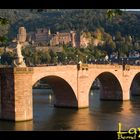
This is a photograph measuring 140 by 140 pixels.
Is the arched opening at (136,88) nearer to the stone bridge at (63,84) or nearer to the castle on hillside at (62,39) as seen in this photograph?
the stone bridge at (63,84)

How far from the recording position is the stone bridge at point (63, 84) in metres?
29.8

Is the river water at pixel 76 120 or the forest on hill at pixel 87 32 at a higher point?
the forest on hill at pixel 87 32

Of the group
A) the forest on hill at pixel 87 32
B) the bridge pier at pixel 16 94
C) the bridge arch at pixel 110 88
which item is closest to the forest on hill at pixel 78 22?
the forest on hill at pixel 87 32

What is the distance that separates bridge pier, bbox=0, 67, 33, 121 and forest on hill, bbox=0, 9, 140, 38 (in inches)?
3434

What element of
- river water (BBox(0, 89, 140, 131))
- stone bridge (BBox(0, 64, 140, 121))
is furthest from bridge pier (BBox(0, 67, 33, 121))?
river water (BBox(0, 89, 140, 131))

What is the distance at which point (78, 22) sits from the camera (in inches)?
6097

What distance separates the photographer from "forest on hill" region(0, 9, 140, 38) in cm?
13175

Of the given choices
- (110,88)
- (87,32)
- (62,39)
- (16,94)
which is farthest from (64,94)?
(87,32)

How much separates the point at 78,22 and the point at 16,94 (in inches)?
4983

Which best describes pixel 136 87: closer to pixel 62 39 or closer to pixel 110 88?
pixel 110 88

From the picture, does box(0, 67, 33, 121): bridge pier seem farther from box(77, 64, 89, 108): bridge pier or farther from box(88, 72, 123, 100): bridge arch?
box(88, 72, 123, 100): bridge arch
